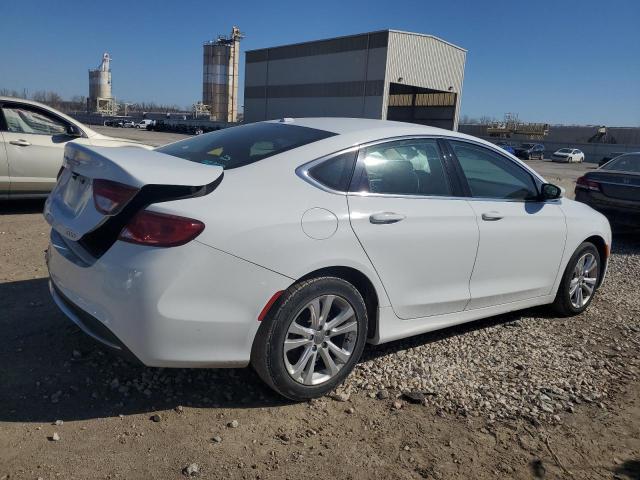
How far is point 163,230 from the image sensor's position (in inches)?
99.2

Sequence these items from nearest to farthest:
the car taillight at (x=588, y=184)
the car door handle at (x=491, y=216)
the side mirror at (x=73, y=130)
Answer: the car door handle at (x=491, y=216) < the side mirror at (x=73, y=130) < the car taillight at (x=588, y=184)

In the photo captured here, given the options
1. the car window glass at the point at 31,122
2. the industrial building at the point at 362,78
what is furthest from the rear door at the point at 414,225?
the industrial building at the point at 362,78

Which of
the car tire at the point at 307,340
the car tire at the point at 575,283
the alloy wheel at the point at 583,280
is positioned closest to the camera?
the car tire at the point at 307,340

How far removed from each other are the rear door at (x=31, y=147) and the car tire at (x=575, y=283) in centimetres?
623

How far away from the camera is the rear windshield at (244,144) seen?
10.4 feet

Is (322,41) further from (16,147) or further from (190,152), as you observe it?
(190,152)

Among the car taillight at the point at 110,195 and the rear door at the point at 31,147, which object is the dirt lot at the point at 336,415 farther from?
the rear door at the point at 31,147

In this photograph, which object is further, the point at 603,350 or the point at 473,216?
the point at 603,350

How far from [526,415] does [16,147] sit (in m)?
6.95

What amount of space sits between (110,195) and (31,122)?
5.67m

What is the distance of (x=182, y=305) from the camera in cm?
255

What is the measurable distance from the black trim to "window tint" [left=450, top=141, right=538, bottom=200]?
8.39 ft

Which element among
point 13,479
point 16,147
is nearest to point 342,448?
point 13,479

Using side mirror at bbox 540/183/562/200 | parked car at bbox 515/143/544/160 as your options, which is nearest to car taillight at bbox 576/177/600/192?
side mirror at bbox 540/183/562/200
